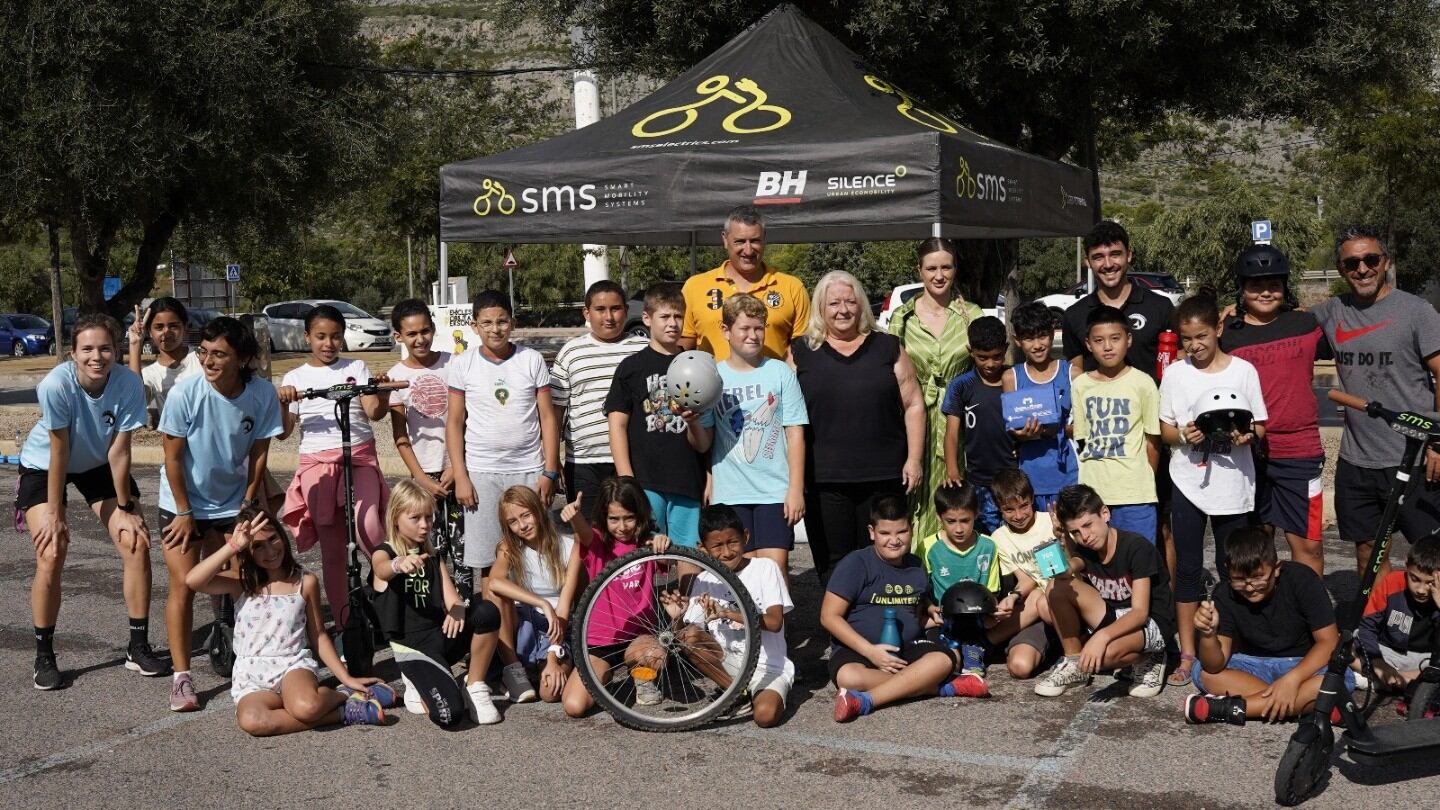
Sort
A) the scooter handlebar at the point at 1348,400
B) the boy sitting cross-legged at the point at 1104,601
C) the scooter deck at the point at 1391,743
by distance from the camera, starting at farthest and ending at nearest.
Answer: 1. the scooter handlebar at the point at 1348,400
2. the boy sitting cross-legged at the point at 1104,601
3. the scooter deck at the point at 1391,743

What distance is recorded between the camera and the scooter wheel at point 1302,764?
4.26 metres

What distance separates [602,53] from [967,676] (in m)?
12.4

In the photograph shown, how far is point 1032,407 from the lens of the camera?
6051 mm

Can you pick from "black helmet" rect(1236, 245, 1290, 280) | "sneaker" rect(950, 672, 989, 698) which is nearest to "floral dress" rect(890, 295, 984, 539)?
"sneaker" rect(950, 672, 989, 698)

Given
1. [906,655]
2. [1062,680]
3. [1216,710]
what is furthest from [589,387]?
[1216,710]

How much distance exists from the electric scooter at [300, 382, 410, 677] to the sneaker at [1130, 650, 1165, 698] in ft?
10.6

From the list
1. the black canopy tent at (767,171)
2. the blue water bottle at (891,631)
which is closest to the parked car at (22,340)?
the black canopy tent at (767,171)

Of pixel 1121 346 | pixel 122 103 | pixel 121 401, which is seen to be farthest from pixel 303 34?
pixel 1121 346

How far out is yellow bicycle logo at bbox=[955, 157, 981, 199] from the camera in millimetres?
7949

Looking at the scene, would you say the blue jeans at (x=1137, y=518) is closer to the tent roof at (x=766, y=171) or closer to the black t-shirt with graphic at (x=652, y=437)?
the black t-shirt with graphic at (x=652, y=437)

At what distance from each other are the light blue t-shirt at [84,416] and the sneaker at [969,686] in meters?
3.78

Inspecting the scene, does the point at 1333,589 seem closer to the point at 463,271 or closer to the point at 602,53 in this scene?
the point at 602,53

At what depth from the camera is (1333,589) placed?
7.21 metres

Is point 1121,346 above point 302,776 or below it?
above
